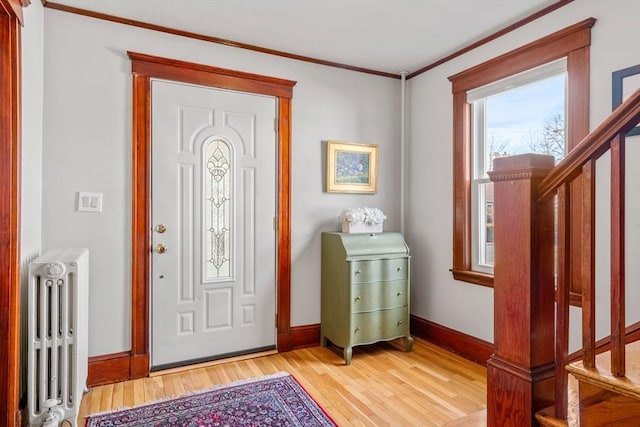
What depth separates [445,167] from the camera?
3.32 meters

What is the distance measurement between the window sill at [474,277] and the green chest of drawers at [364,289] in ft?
1.35

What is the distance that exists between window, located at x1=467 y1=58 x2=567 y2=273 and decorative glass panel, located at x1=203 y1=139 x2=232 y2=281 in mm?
1976

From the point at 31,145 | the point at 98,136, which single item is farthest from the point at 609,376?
the point at 98,136

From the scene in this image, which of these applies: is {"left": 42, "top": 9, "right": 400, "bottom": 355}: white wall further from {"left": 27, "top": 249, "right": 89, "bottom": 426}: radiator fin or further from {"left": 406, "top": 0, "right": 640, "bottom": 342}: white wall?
{"left": 406, "top": 0, "right": 640, "bottom": 342}: white wall

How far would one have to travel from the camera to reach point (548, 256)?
113cm

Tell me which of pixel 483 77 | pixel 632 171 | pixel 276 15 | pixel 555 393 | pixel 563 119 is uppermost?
pixel 276 15

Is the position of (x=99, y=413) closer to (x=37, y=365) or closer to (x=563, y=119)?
(x=37, y=365)

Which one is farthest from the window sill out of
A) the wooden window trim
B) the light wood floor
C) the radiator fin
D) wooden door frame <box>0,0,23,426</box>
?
wooden door frame <box>0,0,23,426</box>

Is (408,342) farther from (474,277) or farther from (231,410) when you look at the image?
(231,410)

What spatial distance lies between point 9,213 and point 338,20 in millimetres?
2247

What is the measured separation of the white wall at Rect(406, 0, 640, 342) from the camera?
2225 millimetres

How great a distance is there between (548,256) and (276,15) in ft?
7.49

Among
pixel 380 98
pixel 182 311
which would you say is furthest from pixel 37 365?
pixel 380 98

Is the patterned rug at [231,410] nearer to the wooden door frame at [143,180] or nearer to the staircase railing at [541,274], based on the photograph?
the wooden door frame at [143,180]
